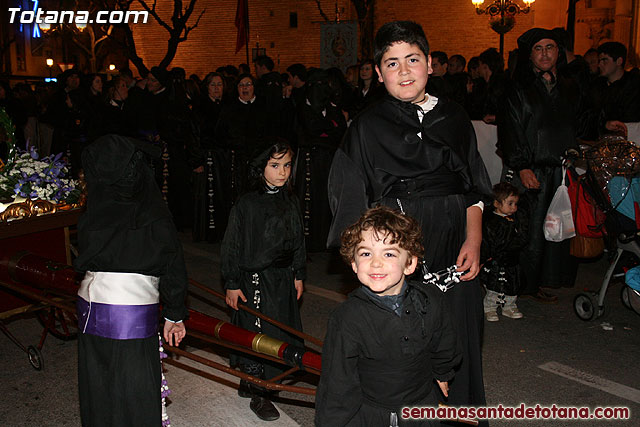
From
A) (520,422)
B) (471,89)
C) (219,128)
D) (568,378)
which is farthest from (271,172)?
(471,89)

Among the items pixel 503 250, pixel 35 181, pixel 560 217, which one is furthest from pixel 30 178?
pixel 560 217

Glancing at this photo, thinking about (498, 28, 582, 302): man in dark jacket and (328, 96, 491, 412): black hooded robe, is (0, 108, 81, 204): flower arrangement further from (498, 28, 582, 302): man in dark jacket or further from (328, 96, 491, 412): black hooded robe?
(498, 28, 582, 302): man in dark jacket

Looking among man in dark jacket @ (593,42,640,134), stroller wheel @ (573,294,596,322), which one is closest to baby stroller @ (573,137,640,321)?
stroller wheel @ (573,294,596,322)

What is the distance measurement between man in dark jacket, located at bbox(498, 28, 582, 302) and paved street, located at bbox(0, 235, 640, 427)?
0.76m

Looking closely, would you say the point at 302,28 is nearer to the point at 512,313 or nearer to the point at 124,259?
the point at 512,313

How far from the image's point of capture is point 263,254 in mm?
4348

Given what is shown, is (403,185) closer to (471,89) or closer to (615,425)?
(615,425)

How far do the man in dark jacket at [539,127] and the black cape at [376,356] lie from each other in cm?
371

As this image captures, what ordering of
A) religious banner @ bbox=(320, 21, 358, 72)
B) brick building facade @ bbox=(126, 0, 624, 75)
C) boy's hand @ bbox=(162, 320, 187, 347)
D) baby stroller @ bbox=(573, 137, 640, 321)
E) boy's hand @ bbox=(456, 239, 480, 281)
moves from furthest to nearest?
Answer: brick building facade @ bbox=(126, 0, 624, 75), religious banner @ bbox=(320, 21, 358, 72), baby stroller @ bbox=(573, 137, 640, 321), boy's hand @ bbox=(162, 320, 187, 347), boy's hand @ bbox=(456, 239, 480, 281)

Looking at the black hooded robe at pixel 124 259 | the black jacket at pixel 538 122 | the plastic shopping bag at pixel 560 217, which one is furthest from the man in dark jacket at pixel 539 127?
the black hooded robe at pixel 124 259

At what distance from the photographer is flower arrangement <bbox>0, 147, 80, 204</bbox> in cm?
557

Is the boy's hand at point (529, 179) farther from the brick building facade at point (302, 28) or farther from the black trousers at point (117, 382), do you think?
the brick building facade at point (302, 28)

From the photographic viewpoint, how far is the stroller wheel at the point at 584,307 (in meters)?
5.87

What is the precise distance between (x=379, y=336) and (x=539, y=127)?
4.10 meters
